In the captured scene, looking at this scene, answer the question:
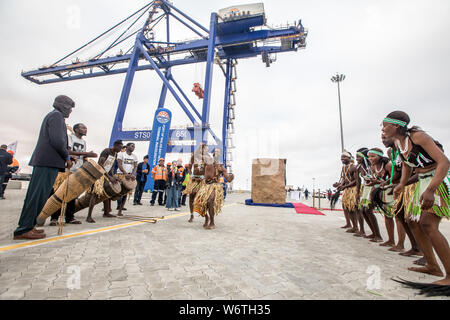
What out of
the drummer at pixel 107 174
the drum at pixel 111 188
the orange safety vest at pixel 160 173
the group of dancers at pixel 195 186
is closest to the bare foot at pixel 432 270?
the group of dancers at pixel 195 186

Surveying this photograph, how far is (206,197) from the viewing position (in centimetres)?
449

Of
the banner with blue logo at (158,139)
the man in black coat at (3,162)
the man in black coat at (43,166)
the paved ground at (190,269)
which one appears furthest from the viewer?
the banner with blue logo at (158,139)

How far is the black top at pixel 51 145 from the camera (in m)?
2.87

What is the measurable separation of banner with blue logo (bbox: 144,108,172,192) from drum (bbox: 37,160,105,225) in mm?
14430

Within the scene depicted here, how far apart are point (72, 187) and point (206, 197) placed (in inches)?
94.5

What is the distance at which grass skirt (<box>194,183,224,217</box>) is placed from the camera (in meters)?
4.48

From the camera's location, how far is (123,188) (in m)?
5.22

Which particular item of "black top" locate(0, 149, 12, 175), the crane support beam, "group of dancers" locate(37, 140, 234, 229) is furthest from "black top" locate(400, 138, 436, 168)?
the crane support beam

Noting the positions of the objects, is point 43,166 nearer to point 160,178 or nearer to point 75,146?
point 75,146

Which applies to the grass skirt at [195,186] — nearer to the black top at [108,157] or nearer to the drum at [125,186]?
the drum at [125,186]

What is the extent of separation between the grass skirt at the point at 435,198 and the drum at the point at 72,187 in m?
4.78
